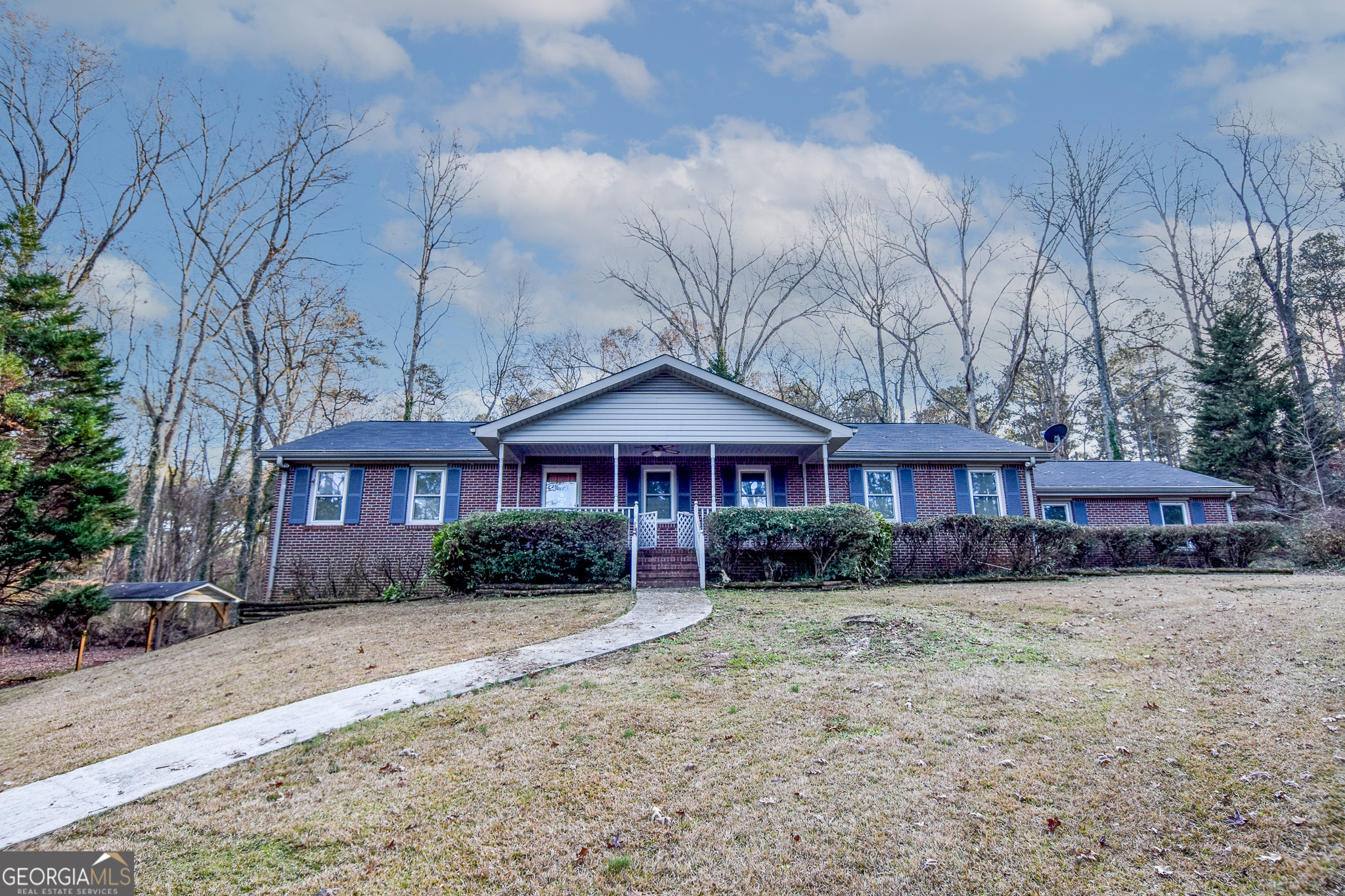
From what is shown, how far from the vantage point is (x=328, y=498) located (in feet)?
55.1

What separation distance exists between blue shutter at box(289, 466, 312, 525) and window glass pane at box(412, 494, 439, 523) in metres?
2.67

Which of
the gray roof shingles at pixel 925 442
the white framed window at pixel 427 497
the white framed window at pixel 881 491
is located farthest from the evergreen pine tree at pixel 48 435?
the white framed window at pixel 881 491

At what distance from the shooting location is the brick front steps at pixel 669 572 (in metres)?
13.5

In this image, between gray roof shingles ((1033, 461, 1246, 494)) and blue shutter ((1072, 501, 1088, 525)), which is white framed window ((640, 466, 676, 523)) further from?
blue shutter ((1072, 501, 1088, 525))

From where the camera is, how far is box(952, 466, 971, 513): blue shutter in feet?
57.7

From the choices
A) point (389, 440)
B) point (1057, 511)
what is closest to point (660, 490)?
point (389, 440)

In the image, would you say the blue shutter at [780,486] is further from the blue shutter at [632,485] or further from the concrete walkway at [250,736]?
the concrete walkway at [250,736]

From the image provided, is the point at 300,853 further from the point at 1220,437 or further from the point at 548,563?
the point at 1220,437

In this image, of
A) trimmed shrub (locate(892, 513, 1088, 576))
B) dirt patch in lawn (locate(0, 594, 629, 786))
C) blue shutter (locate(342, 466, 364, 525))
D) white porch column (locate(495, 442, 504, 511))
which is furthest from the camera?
blue shutter (locate(342, 466, 364, 525))

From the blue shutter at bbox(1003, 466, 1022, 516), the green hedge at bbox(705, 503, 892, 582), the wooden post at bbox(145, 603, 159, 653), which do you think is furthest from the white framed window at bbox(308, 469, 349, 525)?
the blue shutter at bbox(1003, 466, 1022, 516)

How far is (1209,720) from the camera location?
474 centimetres

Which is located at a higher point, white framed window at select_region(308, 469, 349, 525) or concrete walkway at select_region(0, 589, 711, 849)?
white framed window at select_region(308, 469, 349, 525)

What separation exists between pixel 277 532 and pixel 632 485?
8989 millimetres

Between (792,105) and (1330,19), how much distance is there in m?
14.1
